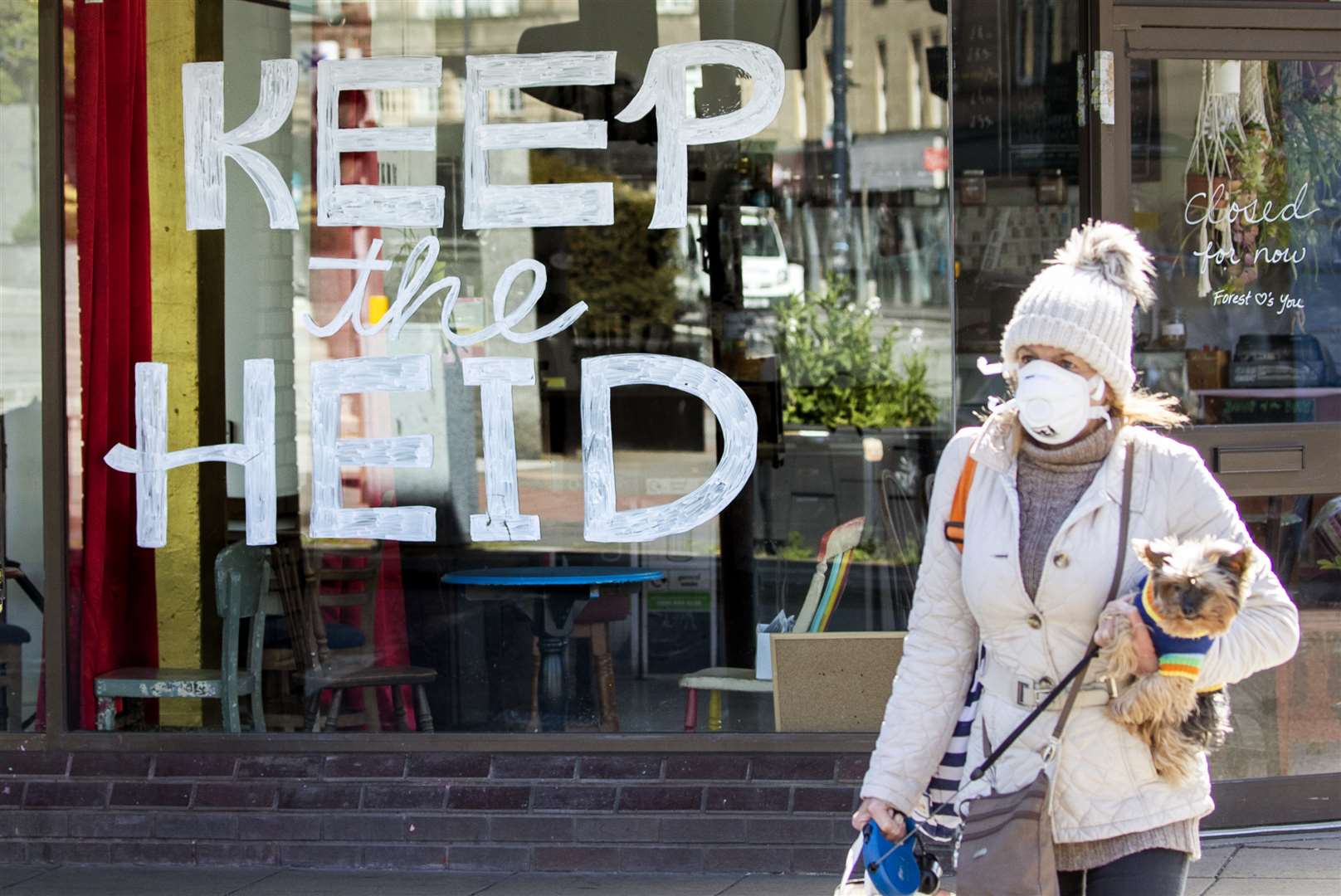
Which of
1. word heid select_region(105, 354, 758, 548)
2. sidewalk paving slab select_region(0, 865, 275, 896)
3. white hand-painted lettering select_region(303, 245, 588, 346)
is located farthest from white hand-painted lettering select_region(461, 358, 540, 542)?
sidewalk paving slab select_region(0, 865, 275, 896)

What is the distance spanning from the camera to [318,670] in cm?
584

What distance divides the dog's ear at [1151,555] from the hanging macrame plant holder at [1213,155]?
2.83 m

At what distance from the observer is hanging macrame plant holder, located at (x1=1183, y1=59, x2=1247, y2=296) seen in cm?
515

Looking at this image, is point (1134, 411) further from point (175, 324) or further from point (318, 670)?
point (175, 324)

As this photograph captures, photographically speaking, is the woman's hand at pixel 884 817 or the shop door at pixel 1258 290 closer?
the woman's hand at pixel 884 817

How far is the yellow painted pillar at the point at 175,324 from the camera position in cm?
562

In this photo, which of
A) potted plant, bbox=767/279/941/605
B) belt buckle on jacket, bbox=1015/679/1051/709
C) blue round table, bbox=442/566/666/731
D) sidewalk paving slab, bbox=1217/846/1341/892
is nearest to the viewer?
belt buckle on jacket, bbox=1015/679/1051/709

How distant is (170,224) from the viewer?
18.6ft

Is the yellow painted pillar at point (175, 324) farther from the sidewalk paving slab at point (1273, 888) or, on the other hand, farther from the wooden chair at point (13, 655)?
the sidewalk paving slab at point (1273, 888)

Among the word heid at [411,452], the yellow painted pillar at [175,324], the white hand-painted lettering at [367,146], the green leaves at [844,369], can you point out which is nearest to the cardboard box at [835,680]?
the word heid at [411,452]

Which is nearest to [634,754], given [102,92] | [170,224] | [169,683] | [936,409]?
[169,683]

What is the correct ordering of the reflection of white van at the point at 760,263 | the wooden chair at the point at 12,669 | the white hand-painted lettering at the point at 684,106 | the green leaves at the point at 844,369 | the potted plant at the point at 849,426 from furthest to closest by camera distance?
the reflection of white van at the point at 760,263 → the green leaves at the point at 844,369 → the potted plant at the point at 849,426 → the wooden chair at the point at 12,669 → the white hand-painted lettering at the point at 684,106

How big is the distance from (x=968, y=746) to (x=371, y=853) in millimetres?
2811

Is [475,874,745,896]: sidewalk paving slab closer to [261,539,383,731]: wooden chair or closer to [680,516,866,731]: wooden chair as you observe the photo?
[680,516,866,731]: wooden chair
